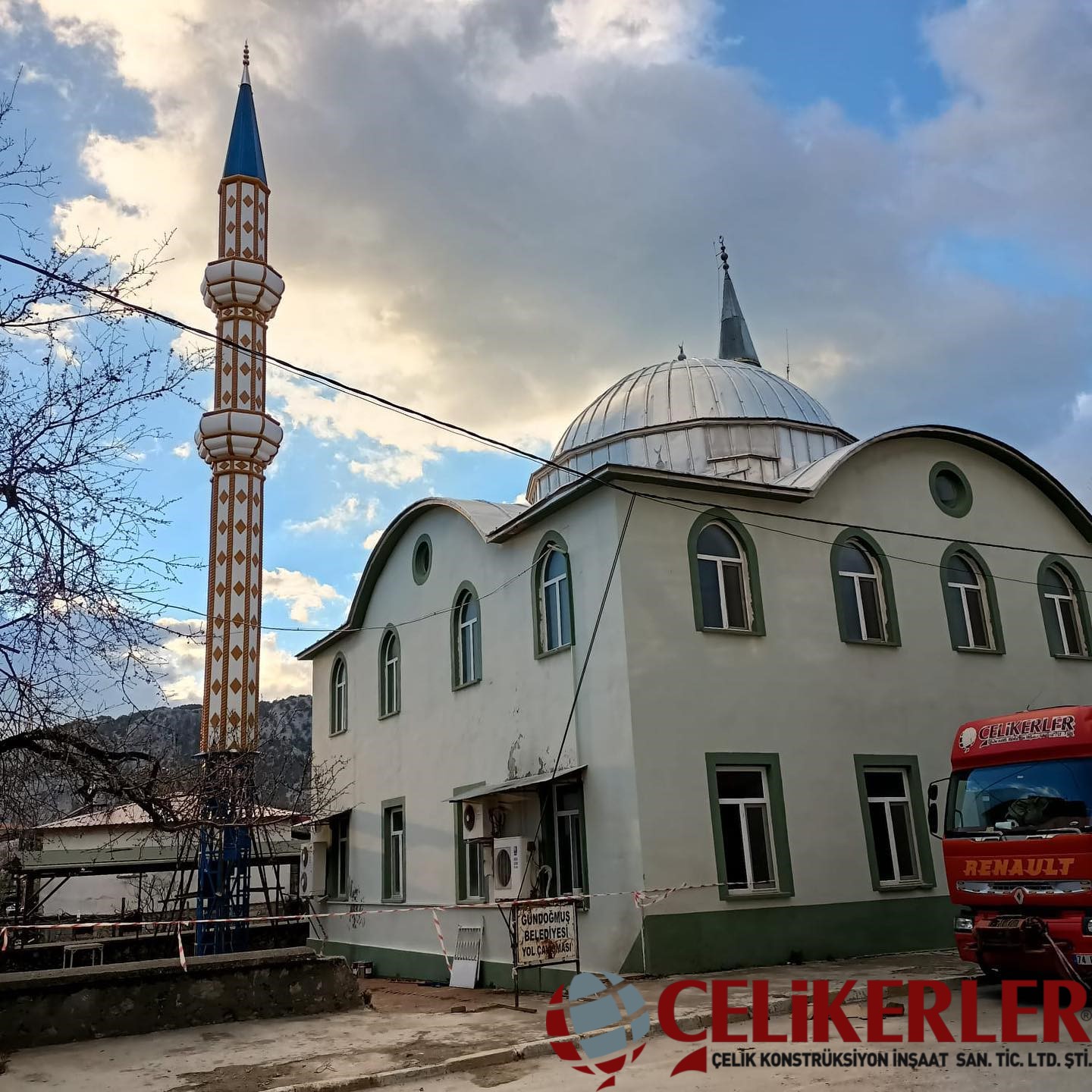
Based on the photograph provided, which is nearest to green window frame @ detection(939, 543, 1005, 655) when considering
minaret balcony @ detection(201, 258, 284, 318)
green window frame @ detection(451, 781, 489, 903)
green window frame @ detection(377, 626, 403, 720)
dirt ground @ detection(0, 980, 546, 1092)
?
green window frame @ detection(451, 781, 489, 903)

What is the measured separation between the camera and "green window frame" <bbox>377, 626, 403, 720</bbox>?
1934 cm

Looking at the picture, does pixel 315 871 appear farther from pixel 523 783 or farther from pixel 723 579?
pixel 723 579

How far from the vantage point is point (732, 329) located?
2969cm

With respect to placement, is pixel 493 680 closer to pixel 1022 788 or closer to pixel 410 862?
pixel 410 862

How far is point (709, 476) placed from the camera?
13773 mm

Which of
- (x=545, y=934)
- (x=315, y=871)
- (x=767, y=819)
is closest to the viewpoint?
(x=545, y=934)

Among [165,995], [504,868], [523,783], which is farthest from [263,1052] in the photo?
[504,868]

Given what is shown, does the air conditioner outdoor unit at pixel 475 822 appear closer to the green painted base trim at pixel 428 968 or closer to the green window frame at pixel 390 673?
the green painted base trim at pixel 428 968

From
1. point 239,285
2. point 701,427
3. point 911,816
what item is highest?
point 239,285

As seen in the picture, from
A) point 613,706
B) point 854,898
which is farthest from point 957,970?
point 613,706

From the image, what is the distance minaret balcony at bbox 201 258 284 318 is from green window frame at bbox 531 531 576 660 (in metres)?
9.40

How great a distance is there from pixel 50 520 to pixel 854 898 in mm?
10834

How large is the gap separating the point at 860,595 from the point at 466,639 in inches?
250

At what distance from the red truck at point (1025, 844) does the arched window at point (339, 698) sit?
13.9 metres
